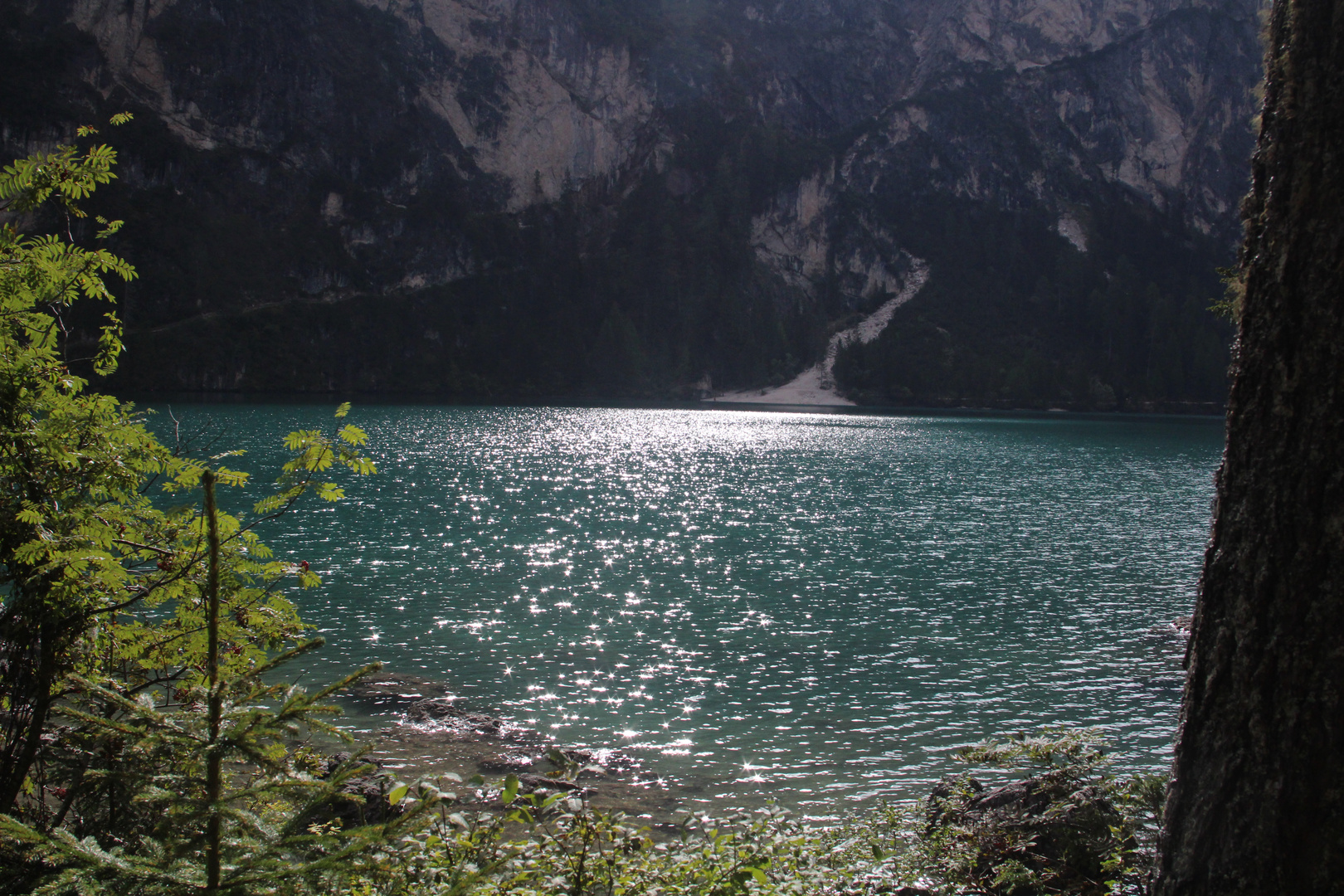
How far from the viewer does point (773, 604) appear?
25.2 meters

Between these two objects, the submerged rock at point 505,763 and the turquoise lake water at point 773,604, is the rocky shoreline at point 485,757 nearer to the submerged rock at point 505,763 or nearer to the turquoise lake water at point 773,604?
the submerged rock at point 505,763

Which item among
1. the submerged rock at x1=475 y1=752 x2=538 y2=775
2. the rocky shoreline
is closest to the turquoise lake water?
the rocky shoreline

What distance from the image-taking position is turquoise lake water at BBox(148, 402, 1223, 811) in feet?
50.2

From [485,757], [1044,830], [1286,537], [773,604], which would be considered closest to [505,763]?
[485,757]

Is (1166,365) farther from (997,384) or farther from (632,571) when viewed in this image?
(632,571)

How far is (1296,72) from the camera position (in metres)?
3.98

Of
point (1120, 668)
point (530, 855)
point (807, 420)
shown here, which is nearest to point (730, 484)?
point (1120, 668)

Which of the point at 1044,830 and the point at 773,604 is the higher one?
the point at 1044,830

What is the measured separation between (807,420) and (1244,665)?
130 meters

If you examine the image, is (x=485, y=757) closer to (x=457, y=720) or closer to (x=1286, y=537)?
(x=457, y=720)

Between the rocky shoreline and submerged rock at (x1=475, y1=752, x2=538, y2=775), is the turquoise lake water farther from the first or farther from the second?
submerged rock at (x1=475, y1=752, x2=538, y2=775)

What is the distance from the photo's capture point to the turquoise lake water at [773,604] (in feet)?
50.2

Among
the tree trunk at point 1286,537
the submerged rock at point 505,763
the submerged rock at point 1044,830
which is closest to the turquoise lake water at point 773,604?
the submerged rock at point 505,763

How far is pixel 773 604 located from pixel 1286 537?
21781 millimetres
